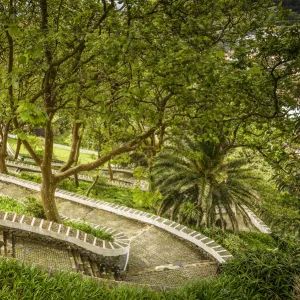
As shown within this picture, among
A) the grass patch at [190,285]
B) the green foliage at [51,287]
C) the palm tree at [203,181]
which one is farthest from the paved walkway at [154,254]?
the green foliage at [51,287]

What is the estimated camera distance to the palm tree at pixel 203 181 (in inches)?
477

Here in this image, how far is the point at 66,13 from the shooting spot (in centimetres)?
647

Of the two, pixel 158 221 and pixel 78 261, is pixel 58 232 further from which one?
pixel 158 221

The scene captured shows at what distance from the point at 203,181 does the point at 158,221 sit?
2.63m

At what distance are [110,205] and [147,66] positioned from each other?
23.3 feet

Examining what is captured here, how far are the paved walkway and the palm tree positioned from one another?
7.93 ft

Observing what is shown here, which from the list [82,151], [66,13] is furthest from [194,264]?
[82,151]

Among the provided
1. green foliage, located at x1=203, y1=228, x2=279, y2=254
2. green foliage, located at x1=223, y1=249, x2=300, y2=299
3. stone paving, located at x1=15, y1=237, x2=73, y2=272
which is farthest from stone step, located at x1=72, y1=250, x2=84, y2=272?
green foliage, located at x1=203, y1=228, x2=279, y2=254

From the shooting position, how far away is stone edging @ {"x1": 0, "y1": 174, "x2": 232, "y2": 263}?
8995 millimetres

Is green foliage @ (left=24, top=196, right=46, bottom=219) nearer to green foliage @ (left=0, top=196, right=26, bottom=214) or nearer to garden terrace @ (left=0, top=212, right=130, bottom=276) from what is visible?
green foliage @ (left=0, top=196, right=26, bottom=214)

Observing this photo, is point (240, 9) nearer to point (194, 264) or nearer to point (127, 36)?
point (127, 36)

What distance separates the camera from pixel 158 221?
10.6 m

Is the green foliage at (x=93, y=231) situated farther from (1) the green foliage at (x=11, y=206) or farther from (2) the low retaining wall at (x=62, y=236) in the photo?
(1) the green foliage at (x=11, y=206)

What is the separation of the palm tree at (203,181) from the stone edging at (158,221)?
191 centimetres
